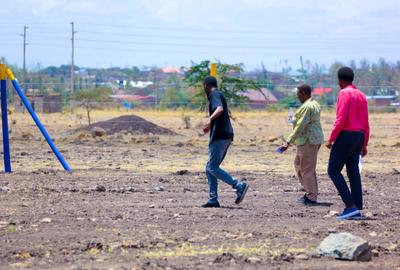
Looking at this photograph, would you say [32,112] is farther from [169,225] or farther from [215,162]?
[169,225]

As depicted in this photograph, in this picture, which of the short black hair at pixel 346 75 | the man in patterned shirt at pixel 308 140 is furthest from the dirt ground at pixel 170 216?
the short black hair at pixel 346 75

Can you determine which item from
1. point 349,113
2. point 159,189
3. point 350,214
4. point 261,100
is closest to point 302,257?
point 350,214

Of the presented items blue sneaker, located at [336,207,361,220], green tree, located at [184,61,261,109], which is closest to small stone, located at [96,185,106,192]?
blue sneaker, located at [336,207,361,220]

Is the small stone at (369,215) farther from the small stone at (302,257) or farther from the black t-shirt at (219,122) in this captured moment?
the small stone at (302,257)

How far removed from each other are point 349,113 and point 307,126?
1453mm

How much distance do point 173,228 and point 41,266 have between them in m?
2.30

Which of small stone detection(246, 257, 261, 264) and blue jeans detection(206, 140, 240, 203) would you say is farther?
blue jeans detection(206, 140, 240, 203)

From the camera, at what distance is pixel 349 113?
35.8ft

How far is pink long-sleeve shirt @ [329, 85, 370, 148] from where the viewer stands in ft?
35.7

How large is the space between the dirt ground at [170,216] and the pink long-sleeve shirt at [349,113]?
1110 millimetres

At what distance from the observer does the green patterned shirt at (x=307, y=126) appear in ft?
40.2

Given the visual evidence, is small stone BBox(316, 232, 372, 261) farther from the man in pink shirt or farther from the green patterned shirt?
the green patterned shirt

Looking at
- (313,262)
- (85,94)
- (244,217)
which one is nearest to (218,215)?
(244,217)

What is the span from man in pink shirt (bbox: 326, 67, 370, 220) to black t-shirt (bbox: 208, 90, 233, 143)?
1.41 m
